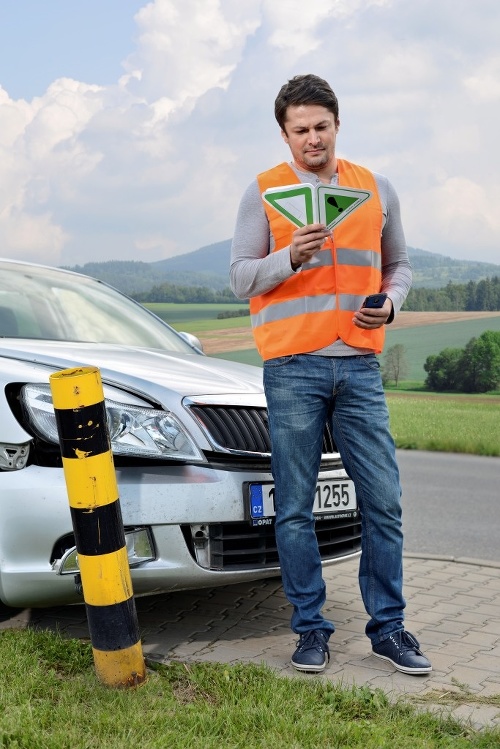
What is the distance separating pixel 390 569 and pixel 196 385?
102 cm

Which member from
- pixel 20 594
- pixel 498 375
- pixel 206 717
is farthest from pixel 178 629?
pixel 498 375

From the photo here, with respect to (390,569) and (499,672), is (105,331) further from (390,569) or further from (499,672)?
(499,672)

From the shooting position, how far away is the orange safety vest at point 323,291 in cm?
367

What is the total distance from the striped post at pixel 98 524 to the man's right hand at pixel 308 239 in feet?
2.61

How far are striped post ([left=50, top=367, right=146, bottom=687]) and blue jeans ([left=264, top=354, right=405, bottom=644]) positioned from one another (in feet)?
2.11

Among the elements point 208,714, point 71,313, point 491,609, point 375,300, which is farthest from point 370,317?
point 71,313

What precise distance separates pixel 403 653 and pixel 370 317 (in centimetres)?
123

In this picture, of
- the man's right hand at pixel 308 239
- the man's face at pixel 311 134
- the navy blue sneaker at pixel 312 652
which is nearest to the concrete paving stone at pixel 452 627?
the navy blue sneaker at pixel 312 652

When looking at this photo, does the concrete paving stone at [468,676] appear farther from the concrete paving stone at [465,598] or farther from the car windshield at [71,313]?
the car windshield at [71,313]

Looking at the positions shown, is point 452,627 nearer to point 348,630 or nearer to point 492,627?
point 492,627

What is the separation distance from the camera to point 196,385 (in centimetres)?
404

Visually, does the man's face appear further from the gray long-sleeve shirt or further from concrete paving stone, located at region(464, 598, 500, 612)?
concrete paving stone, located at region(464, 598, 500, 612)

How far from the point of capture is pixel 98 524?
Answer: 332cm

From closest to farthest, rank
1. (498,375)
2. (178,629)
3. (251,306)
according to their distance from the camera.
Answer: (251,306)
(178,629)
(498,375)
